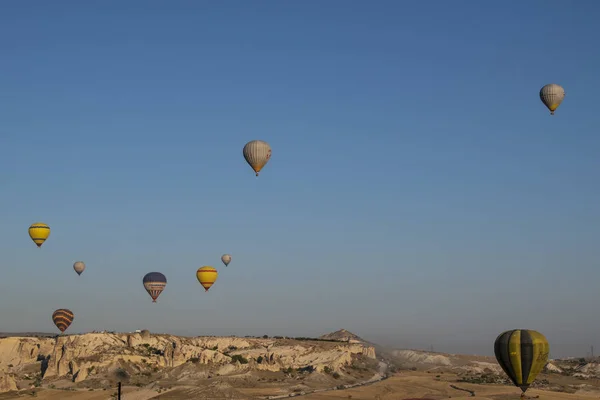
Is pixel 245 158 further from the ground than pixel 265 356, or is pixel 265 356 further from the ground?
pixel 245 158

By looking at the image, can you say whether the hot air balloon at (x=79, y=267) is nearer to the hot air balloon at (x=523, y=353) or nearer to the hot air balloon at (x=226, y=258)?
the hot air balloon at (x=226, y=258)

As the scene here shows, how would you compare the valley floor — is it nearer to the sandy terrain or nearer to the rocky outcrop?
the sandy terrain

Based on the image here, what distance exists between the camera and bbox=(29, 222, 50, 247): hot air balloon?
11625 centimetres

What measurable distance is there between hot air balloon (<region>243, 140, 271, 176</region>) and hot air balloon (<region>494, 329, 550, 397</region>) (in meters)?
38.0

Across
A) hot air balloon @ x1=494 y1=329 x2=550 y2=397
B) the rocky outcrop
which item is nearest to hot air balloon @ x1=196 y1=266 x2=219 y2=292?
the rocky outcrop

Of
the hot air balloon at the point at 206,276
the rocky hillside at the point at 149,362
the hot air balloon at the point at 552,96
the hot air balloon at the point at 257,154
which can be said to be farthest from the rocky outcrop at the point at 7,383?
the hot air balloon at the point at 552,96

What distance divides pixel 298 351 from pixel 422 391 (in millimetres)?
38615

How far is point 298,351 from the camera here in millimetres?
150375

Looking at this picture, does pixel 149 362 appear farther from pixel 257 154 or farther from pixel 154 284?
pixel 257 154

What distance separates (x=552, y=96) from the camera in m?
97.5

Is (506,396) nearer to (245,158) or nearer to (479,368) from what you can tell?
(245,158)

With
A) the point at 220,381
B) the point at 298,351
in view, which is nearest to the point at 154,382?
the point at 220,381

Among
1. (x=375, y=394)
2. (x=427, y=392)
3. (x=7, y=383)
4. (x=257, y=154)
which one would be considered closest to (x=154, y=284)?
(x=7, y=383)

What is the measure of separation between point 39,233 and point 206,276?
2621 cm
